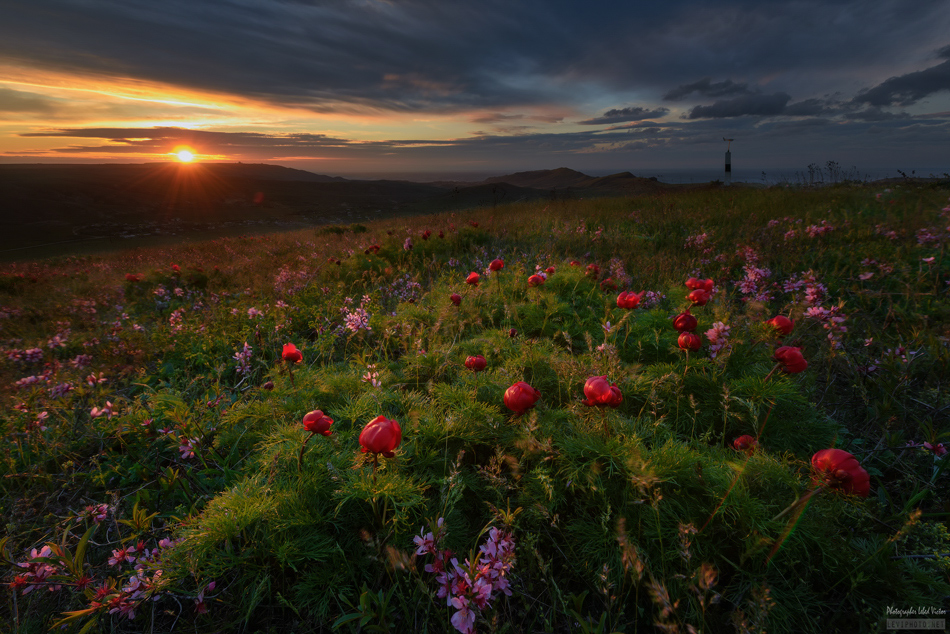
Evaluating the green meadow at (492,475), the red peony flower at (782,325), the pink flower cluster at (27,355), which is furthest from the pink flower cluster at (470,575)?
the pink flower cluster at (27,355)

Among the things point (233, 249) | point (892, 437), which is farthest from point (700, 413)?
point (233, 249)

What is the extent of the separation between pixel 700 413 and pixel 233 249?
12.2m

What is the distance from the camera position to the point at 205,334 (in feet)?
13.7

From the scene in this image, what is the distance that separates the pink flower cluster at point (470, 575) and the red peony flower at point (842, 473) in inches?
49.0

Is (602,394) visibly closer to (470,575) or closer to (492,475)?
(492,475)

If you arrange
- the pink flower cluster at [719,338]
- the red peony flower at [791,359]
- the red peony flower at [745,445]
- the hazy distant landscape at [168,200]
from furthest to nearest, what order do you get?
the hazy distant landscape at [168,200] → the pink flower cluster at [719,338] → the red peony flower at [791,359] → the red peony flower at [745,445]

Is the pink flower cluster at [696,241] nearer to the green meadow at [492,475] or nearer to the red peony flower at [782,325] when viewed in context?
the green meadow at [492,475]

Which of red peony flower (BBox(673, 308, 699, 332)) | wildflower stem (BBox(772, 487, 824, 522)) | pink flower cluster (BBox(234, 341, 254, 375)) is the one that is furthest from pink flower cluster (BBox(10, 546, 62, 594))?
red peony flower (BBox(673, 308, 699, 332))

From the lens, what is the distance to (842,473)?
1386 mm

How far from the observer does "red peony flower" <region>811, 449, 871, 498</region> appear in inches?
53.4

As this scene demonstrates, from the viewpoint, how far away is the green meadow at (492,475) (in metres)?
1.56

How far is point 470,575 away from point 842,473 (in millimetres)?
1447

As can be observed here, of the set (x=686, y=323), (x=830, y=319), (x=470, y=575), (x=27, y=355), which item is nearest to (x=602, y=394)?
(x=470, y=575)

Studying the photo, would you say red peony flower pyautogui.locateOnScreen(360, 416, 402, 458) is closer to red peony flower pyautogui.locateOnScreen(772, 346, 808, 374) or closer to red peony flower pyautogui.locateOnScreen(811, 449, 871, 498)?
red peony flower pyautogui.locateOnScreen(811, 449, 871, 498)
